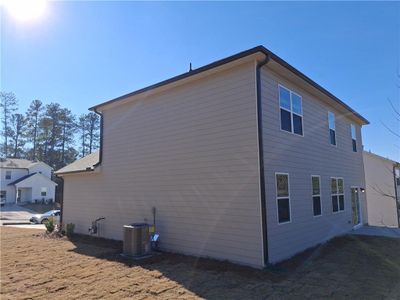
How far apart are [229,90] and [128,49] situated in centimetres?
496

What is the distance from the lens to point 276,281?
6.06 meters

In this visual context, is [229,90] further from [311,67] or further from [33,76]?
[33,76]

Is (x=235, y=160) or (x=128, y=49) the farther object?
(x=128, y=49)

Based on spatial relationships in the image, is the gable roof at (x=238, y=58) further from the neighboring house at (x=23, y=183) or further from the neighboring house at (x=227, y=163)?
the neighboring house at (x=23, y=183)

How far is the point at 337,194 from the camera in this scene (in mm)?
12023

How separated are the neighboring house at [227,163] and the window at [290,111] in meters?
0.03

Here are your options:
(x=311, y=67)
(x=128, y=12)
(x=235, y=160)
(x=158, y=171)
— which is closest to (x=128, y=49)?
(x=128, y=12)

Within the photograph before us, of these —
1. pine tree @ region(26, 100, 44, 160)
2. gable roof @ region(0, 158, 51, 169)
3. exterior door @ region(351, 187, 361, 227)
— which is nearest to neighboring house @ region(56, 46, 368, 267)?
exterior door @ region(351, 187, 361, 227)

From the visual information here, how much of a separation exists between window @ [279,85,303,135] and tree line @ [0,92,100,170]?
4917cm

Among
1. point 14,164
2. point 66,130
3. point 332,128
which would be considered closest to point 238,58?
point 332,128

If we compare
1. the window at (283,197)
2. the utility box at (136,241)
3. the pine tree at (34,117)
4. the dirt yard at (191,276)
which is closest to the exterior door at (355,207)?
the dirt yard at (191,276)

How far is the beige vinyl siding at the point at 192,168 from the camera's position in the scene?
741 centimetres

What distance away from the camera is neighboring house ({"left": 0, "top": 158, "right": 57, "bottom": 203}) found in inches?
1727

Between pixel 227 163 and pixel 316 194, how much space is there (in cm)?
422
